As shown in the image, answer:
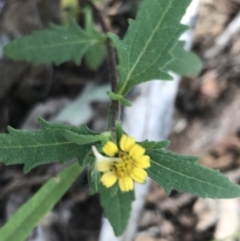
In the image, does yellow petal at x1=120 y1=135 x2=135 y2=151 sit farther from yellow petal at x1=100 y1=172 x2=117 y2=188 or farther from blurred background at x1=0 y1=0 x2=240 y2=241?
blurred background at x1=0 y1=0 x2=240 y2=241

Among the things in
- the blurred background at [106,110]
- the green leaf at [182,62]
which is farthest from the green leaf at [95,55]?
the green leaf at [182,62]

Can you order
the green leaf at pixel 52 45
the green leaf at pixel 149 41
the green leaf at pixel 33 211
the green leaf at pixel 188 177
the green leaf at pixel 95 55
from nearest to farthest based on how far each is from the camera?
1. the green leaf at pixel 188 177
2. the green leaf at pixel 149 41
3. the green leaf at pixel 33 211
4. the green leaf at pixel 52 45
5. the green leaf at pixel 95 55

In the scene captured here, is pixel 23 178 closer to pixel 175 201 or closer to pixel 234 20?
pixel 175 201

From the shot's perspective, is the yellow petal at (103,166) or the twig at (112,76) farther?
the twig at (112,76)

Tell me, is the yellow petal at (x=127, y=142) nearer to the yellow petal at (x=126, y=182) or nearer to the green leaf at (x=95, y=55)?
the yellow petal at (x=126, y=182)

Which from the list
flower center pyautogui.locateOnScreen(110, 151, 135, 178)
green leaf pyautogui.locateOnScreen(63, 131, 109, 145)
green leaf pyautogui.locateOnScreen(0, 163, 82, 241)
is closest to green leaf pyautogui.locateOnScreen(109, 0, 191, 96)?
→ green leaf pyautogui.locateOnScreen(63, 131, 109, 145)

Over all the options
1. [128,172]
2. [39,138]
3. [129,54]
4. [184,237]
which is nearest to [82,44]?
[129,54]

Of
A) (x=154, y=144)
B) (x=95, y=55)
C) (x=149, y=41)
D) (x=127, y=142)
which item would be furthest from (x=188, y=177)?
(x=95, y=55)
